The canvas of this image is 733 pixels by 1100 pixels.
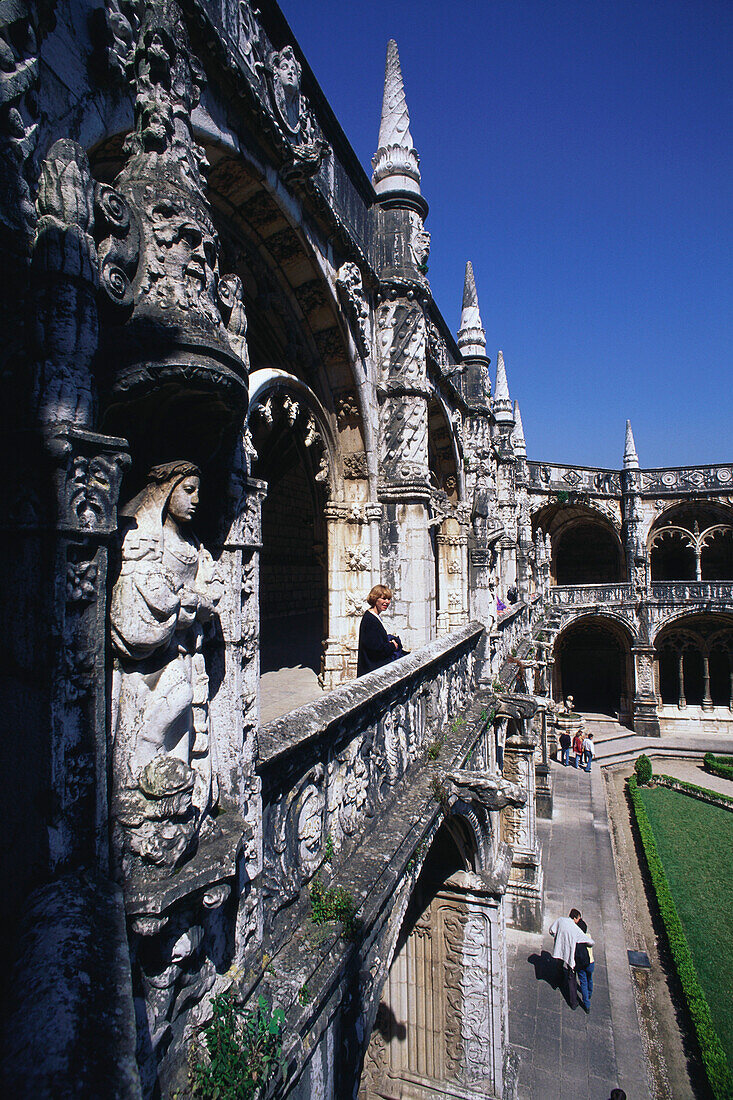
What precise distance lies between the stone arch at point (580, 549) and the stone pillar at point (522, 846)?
19.4 meters

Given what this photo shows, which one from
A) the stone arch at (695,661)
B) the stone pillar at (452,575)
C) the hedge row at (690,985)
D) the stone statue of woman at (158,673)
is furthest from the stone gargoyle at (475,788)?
the stone arch at (695,661)

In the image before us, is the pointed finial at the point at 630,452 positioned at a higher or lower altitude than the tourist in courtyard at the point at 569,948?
higher

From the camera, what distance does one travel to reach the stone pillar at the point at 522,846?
12.4 metres

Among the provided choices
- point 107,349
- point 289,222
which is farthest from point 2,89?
point 289,222

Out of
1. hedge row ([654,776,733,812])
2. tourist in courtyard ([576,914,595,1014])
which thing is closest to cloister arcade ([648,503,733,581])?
hedge row ([654,776,733,812])

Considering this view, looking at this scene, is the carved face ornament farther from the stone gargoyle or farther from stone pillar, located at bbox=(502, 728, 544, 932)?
stone pillar, located at bbox=(502, 728, 544, 932)

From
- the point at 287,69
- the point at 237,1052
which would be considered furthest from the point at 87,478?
the point at 287,69

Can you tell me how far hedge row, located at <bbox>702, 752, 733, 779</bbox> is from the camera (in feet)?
70.3

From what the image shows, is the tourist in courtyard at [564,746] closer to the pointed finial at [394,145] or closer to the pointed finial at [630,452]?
the pointed finial at [630,452]

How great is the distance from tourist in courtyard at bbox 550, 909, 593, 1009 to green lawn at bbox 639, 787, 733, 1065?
84.7 inches

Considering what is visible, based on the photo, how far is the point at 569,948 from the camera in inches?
395

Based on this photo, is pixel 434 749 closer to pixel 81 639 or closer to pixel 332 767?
pixel 332 767

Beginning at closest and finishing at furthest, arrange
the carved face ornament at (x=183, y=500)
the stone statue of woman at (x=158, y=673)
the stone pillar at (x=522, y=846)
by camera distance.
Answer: the stone statue of woman at (x=158, y=673)
the carved face ornament at (x=183, y=500)
the stone pillar at (x=522, y=846)

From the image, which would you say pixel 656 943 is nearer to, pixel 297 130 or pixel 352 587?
pixel 352 587
